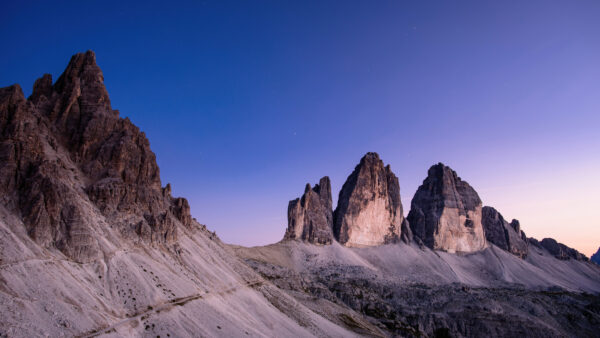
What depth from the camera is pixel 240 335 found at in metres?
52.4

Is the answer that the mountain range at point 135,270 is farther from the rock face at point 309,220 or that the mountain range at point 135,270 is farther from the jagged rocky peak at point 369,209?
the jagged rocky peak at point 369,209

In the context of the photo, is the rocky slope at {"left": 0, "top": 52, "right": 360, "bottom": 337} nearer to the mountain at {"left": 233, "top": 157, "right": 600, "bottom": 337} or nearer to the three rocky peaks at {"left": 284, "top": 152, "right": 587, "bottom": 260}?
the mountain at {"left": 233, "top": 157, "right": 600, "bottom": 337}

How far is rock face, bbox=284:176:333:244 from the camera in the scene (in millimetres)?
153250

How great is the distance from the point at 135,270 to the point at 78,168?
21.7 meters

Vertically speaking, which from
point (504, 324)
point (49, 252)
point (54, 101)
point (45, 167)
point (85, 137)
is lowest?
point (504, 324)

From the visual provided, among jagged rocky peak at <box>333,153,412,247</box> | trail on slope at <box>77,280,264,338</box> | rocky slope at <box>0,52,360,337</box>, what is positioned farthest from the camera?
jagged rocky peak at <box>333,153,412,247</box>

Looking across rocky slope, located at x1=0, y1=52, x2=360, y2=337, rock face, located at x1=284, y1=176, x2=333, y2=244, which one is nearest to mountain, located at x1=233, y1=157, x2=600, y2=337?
rock face, located at x1=284, y1=176, x2=333, y2=244

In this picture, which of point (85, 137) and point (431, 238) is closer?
point (85, 137)

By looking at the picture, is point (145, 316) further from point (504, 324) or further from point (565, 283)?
point (565, 283)

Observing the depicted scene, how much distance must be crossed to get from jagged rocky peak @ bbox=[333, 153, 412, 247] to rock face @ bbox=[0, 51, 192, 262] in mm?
99524

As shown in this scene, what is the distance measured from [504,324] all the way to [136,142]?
97.0m

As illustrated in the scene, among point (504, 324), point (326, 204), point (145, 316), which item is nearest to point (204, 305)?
point (145, 316)

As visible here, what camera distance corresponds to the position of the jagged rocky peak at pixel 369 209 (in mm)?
169250

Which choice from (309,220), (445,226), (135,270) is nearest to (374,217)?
(309,220)
